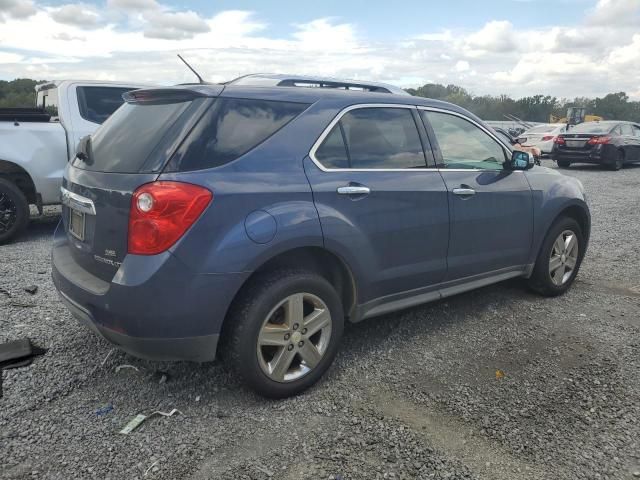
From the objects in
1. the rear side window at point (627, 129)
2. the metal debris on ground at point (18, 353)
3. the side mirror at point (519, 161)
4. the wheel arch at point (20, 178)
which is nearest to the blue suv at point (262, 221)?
the side mirror at point (519, 161)

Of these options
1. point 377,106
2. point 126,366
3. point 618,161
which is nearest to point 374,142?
point 377,106

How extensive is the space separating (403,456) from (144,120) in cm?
228

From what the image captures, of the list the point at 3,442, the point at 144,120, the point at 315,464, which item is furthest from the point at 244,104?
the point at 3,442

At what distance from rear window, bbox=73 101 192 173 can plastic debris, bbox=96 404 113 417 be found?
1.30 meters

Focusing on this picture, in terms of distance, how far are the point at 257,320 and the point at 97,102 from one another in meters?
5.43

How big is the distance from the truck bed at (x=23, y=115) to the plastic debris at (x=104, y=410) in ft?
15.5

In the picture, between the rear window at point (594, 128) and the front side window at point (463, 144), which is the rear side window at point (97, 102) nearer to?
the front side window at point (463, 144)

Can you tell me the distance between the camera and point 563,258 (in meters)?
4.94

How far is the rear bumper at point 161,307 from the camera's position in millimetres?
2688

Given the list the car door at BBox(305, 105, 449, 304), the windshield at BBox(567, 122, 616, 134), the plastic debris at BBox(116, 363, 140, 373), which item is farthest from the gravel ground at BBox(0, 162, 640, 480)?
→ the windshield at BBox(567, 122, 616, 134)

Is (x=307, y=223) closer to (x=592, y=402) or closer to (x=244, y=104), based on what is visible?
(x=244, y=104)

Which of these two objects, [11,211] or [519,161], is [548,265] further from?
[11,211]

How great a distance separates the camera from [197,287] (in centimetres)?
273

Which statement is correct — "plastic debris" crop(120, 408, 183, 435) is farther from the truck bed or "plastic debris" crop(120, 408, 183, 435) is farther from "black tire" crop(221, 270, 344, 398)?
the truck bed
